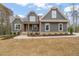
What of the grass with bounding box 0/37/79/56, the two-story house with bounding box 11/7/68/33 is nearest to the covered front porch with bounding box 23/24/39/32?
the two-story house with bounding box 11/7/68/33

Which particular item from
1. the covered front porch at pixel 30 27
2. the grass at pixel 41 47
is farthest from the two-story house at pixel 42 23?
the grass at pixel 41 47

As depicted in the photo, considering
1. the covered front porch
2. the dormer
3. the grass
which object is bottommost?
the grass

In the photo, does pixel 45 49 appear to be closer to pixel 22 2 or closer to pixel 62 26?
pixel 62 26

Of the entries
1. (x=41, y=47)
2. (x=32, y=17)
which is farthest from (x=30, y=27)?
(x=41, y=47)

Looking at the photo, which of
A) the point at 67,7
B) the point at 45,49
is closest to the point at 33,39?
the point at 45,49

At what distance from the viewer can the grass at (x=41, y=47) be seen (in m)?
3.75

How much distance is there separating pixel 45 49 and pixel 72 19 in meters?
0.68

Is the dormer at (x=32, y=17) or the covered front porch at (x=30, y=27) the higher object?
the dormer at (x=32, y=17)

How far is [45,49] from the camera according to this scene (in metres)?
3.78

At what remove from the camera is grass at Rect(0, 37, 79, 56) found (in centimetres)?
375

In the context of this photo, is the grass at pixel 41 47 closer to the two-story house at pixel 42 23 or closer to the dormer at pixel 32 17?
the two-story house at pixel 42 23

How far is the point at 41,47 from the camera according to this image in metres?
3.80

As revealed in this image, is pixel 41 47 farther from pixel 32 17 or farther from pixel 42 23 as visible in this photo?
pixel 32 17

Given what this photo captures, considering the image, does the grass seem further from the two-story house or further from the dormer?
the dormer
